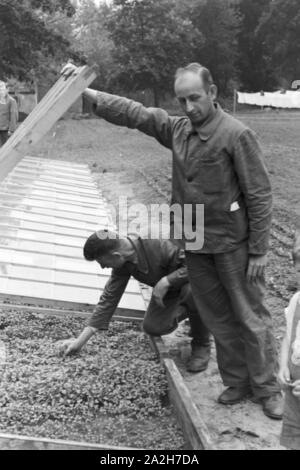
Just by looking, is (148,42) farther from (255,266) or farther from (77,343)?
(255,266)

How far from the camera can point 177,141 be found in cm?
436

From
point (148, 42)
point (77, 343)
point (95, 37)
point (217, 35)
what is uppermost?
point (77, 343)

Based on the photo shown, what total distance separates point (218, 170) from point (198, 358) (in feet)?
5.93

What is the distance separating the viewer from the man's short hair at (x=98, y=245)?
4946 millimetres

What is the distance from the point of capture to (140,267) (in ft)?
17.1

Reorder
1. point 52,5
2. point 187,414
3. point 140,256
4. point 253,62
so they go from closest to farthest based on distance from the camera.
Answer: point 187,414 → point 140,256 → point 52,5 → point 253,62

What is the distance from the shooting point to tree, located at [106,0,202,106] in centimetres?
5050

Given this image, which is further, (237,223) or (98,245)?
(98,245)

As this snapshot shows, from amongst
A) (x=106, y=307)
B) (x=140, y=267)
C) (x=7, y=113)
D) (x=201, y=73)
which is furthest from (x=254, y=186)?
(x=7, y=113)

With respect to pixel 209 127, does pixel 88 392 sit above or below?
below
